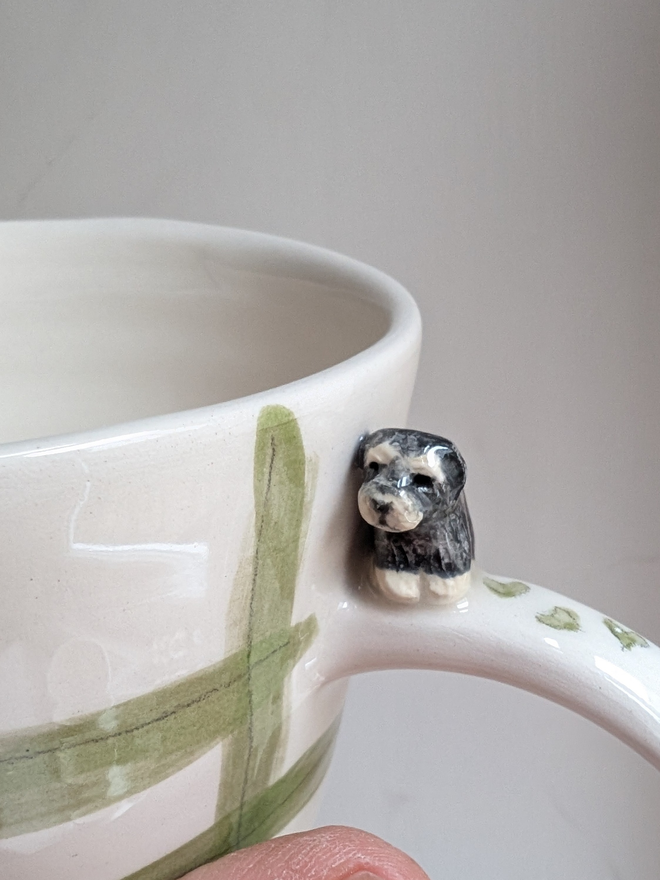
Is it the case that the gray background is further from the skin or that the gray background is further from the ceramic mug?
the skin

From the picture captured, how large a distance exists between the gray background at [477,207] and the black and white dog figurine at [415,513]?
23 centimetres

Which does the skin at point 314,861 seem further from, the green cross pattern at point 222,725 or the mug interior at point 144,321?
the mug interior at point 144,321

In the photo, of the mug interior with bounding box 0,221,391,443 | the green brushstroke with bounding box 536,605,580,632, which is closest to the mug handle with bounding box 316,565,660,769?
the green brushstroke with bounding box 536,605,580,632

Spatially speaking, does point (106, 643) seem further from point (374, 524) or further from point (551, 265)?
point (551, 265)

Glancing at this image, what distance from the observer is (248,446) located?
23cm

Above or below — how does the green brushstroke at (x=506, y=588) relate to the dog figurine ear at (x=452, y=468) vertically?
below

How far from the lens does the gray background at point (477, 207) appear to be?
46 centimetres

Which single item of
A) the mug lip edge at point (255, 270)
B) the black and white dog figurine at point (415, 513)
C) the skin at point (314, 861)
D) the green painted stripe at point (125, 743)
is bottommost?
the skin at point (314, 861)

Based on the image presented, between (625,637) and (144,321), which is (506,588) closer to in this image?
(625,637)

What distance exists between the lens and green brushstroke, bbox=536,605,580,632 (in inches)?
11.5

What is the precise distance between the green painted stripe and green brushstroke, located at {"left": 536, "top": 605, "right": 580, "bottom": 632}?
8 centimetres

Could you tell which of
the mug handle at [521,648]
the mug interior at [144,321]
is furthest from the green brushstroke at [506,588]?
the mug interior at [144,321]

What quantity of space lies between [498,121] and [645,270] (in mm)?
104

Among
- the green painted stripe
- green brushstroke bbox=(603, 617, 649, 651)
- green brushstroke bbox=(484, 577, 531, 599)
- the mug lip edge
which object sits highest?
the mug lip edge
